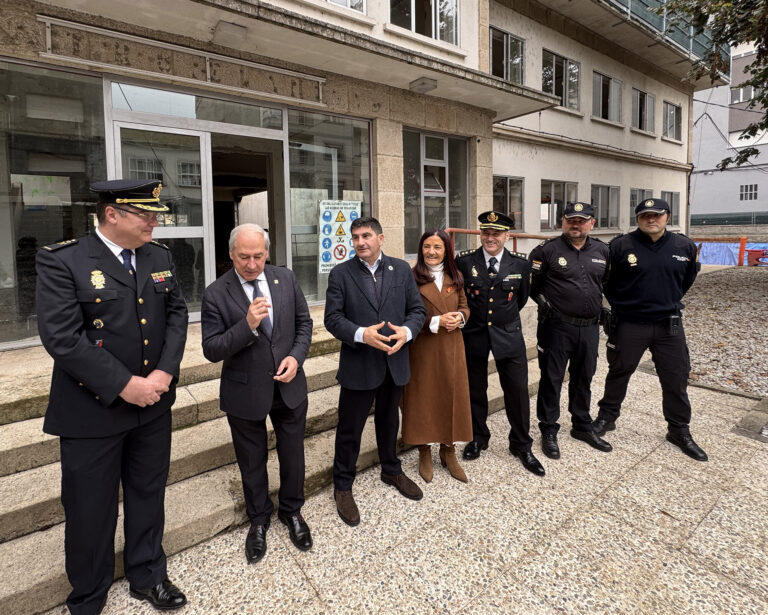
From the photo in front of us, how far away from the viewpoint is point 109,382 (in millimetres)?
1978

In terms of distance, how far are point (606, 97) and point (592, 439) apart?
1266 centimetres

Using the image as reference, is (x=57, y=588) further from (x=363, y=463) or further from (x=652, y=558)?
(x=652, y=558)

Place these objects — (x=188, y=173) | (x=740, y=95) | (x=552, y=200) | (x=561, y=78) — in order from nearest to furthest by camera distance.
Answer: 1. (x=188, y=173)
2. (x=561, y=78)
3. (x=552, y=200)
4. (x=740, y=95)

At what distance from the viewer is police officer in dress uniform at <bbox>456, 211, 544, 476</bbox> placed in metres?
3.51

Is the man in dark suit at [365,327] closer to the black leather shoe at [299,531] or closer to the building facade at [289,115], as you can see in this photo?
the black leather shoe at [299,531]

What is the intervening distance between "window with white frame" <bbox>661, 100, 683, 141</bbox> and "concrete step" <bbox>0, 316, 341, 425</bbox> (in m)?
16.4

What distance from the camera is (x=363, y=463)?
3572mm

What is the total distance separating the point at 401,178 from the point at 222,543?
19.9ft

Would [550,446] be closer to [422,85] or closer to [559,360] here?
[559,360]

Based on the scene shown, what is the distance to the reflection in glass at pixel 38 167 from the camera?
4.59 meters

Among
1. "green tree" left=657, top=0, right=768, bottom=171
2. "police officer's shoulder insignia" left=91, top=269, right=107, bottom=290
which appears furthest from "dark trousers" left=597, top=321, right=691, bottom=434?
"green tree" left=657, top=0, right=768, bottom=171

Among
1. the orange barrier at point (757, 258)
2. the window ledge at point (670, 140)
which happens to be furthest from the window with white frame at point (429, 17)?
the orange barrier at point (757, 258)

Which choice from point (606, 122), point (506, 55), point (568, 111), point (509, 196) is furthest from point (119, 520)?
point (606, 122)

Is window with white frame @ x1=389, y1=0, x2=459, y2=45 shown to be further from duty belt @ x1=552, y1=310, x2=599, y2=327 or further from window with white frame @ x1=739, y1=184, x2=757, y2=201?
window with white frame @ x1=739, y1=184, x2=757, y2=201
